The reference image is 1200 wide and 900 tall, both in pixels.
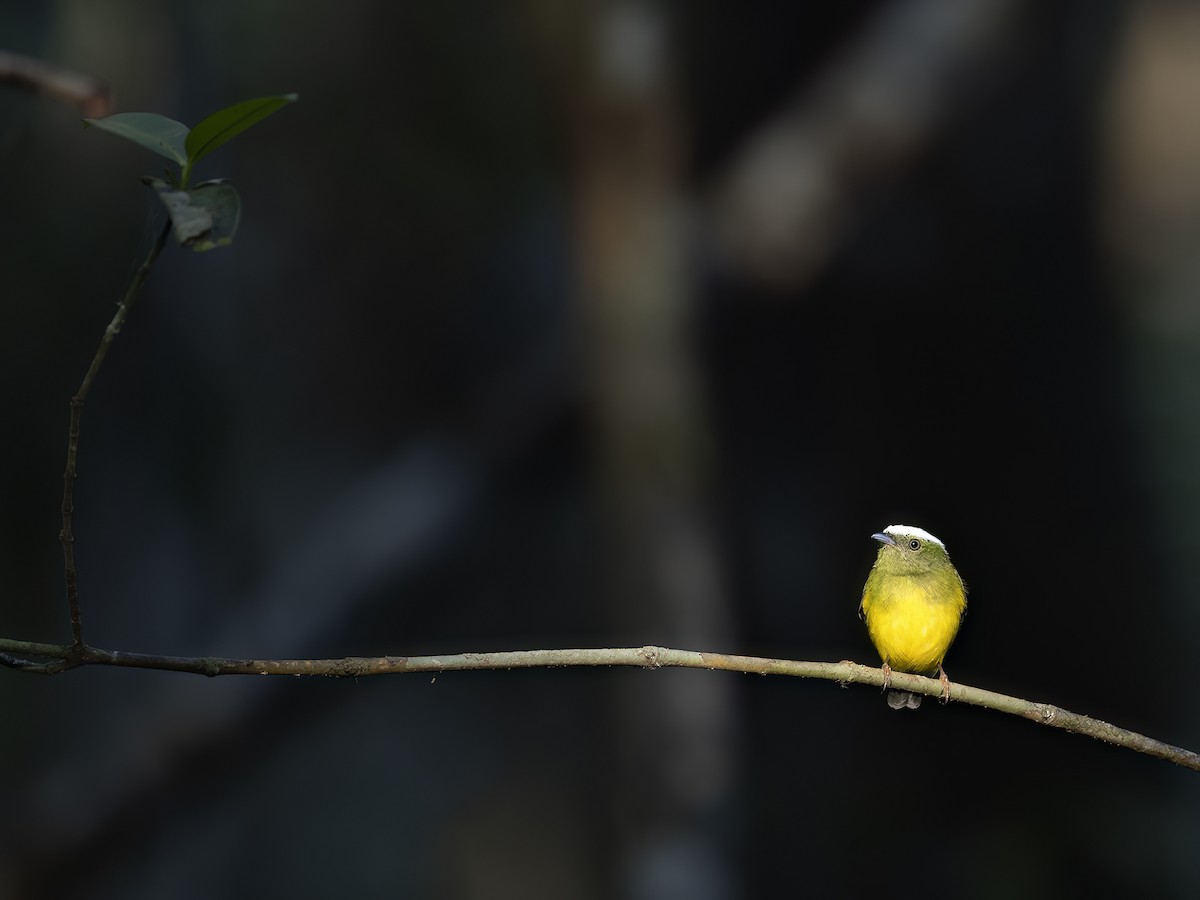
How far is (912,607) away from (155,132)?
5.85 ft

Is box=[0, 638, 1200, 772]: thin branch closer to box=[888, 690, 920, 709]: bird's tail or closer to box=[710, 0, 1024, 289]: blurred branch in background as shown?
box=[888, 690, 920, 709]: bird's tail

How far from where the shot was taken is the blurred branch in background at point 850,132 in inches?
195

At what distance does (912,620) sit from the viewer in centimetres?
231

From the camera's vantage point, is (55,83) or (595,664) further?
(595,664)

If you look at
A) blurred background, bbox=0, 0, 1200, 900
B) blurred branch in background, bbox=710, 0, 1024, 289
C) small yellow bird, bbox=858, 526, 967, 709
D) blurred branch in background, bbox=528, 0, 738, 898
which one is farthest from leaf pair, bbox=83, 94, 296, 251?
blurred branch in background, bbox=710, 0, 1024, 289

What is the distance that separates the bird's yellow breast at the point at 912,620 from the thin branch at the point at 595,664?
1.02 metres

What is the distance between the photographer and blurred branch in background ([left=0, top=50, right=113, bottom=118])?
65cm

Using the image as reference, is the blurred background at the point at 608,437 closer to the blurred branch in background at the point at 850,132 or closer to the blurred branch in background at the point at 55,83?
the blurred branch in background at the point at 850,132

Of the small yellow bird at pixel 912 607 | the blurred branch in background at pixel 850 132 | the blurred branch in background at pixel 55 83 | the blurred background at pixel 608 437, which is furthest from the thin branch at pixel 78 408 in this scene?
the blurred branch in background at pixel 850 132

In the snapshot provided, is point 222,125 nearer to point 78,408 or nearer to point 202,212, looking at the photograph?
point 202,212

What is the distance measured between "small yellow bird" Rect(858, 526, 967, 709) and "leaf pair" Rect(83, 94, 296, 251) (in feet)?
5.53

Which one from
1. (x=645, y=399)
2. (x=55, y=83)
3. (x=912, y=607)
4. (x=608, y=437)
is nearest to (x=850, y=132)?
(x=645, y=399)

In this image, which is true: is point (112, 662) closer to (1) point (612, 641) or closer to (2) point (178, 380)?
(1) point (612, 641)

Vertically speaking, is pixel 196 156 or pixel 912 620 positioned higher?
pixel 196 156
